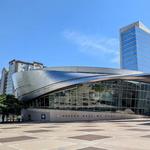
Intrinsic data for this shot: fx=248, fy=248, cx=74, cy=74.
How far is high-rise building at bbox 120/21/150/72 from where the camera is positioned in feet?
542

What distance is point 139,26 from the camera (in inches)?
7013

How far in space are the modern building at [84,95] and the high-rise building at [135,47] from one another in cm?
10395

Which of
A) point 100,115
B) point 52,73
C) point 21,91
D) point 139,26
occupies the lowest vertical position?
point 100,115

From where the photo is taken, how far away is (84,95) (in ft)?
191

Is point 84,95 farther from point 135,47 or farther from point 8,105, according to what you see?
point 135,47

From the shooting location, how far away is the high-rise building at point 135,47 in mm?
165125

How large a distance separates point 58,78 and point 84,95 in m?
7.32

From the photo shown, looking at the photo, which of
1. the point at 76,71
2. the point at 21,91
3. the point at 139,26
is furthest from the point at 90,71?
the point at 139,26

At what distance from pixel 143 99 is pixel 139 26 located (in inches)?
4925

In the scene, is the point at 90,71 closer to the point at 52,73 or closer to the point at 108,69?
the point at 108,69

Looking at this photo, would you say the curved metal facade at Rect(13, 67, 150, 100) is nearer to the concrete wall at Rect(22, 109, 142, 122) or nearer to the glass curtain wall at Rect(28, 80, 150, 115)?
the glass curtain wall at Rect(28, 80, 150, 115)

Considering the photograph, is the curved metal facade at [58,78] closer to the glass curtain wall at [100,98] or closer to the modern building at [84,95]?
the modern building at [84,95]

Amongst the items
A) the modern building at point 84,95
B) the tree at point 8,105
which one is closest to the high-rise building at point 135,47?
the modern building at point 84,95

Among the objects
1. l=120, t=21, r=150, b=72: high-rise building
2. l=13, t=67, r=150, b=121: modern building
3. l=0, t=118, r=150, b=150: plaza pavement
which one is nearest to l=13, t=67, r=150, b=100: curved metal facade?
l=13, t=67, r=150, b=121: modern building
